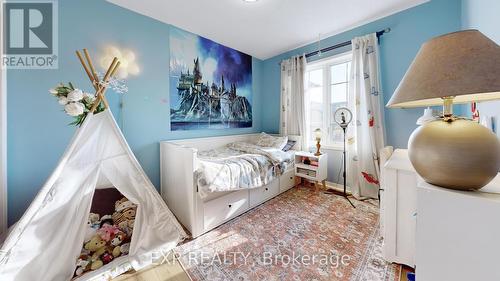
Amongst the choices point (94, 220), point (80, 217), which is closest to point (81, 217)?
point (80, 217)

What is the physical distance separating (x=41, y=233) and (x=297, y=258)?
1.84 meters

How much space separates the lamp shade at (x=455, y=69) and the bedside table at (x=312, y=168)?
2.21 metres

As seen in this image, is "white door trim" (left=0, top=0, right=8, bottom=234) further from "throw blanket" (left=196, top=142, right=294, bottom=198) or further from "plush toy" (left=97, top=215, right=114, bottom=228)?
"throw blanket" (left=196, top=142, right=294, bottom=198)

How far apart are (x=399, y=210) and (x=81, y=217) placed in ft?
7.77

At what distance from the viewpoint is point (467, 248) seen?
599mm

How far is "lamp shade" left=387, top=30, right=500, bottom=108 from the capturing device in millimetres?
528

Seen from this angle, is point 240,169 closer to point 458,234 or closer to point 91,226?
point 91,226

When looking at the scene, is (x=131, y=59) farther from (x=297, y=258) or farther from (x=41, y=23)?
(x=297, y=258)

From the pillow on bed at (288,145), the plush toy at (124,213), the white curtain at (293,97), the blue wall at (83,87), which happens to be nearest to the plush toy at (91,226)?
the plush toy at (124,213)

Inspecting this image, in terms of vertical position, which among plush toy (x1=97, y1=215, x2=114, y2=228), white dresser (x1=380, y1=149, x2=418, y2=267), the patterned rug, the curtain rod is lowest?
the patterned rug

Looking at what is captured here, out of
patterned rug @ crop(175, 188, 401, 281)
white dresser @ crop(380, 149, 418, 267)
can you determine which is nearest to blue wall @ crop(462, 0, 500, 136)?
white dresser @ crop(380, 149, 418, 267)

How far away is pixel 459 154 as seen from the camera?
0.61 metres

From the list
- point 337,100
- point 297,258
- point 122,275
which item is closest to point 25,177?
point 122,275

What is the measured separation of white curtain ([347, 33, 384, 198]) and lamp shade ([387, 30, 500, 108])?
82.8 inches
